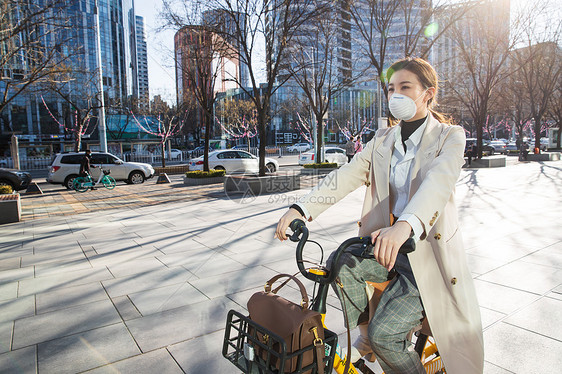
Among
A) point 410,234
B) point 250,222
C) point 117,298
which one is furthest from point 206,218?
point 410,234

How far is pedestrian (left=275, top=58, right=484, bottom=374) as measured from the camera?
5.65ft

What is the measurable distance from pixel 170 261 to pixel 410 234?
14.5 feet

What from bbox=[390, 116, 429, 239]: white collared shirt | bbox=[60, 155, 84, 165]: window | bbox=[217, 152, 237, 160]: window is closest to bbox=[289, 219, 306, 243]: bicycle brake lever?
bbox=[390, 116, 429, 239]: white collared shirt

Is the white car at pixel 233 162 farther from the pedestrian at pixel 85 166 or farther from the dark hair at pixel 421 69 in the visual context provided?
the dark hair at pixel 421 69

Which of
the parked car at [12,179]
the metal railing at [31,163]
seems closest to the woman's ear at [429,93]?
the parked car at [12,179]

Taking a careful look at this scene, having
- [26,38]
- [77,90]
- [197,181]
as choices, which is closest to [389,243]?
[26,38]

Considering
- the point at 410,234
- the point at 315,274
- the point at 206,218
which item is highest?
the point at 410,234

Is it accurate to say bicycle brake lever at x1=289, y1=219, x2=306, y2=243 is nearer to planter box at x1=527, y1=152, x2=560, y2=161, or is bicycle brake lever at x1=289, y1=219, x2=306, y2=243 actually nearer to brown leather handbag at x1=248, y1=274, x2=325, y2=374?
brown leather handbag at x1=248, y1=274, x2=325, y2=374

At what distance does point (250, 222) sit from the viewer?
8.08 metres

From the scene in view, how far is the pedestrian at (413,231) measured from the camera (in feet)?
5.65

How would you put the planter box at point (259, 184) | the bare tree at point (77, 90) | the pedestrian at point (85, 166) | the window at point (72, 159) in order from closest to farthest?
the planter box at point (259, 184)
the bare tree at point (77, 90)
the pedestrian at point (85, 166)
the window at point (72, 159)

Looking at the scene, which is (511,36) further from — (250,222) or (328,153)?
(250,222)

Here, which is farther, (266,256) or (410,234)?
(266,256)

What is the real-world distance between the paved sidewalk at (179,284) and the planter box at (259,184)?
3753 millimetres
